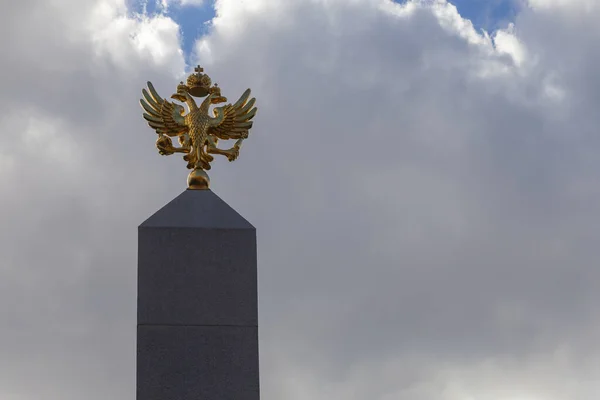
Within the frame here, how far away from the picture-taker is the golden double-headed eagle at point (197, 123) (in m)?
24.0

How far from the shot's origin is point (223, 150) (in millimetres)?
24156

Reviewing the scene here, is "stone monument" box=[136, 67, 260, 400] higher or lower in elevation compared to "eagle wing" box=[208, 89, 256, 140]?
lower

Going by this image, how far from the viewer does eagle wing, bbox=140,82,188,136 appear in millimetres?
24156

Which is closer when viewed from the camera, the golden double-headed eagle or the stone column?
the stone column

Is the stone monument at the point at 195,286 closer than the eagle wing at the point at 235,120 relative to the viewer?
Yes

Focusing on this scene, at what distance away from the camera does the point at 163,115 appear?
2423 centimetres

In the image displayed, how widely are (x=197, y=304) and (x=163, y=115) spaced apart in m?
2.89

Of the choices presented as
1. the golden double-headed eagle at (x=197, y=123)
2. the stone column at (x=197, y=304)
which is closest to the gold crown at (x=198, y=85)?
the golden double-headed eagle at (x=197, y=123)

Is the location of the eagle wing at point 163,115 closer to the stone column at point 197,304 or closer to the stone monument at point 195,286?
the stone monument at point 195,286

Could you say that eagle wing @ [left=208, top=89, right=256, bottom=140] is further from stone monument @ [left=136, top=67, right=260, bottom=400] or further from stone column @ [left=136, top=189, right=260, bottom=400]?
stone column @ [left=136, top=189, right=260, bottom=400]

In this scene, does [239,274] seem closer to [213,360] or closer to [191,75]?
[213,360]

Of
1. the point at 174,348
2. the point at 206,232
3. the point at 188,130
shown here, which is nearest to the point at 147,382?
the point at 174,348

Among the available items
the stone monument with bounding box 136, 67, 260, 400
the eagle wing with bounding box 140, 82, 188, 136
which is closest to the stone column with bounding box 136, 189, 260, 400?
the stone monument with bounding box 136, 67, 260, 400

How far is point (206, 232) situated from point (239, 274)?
2.46 feet
